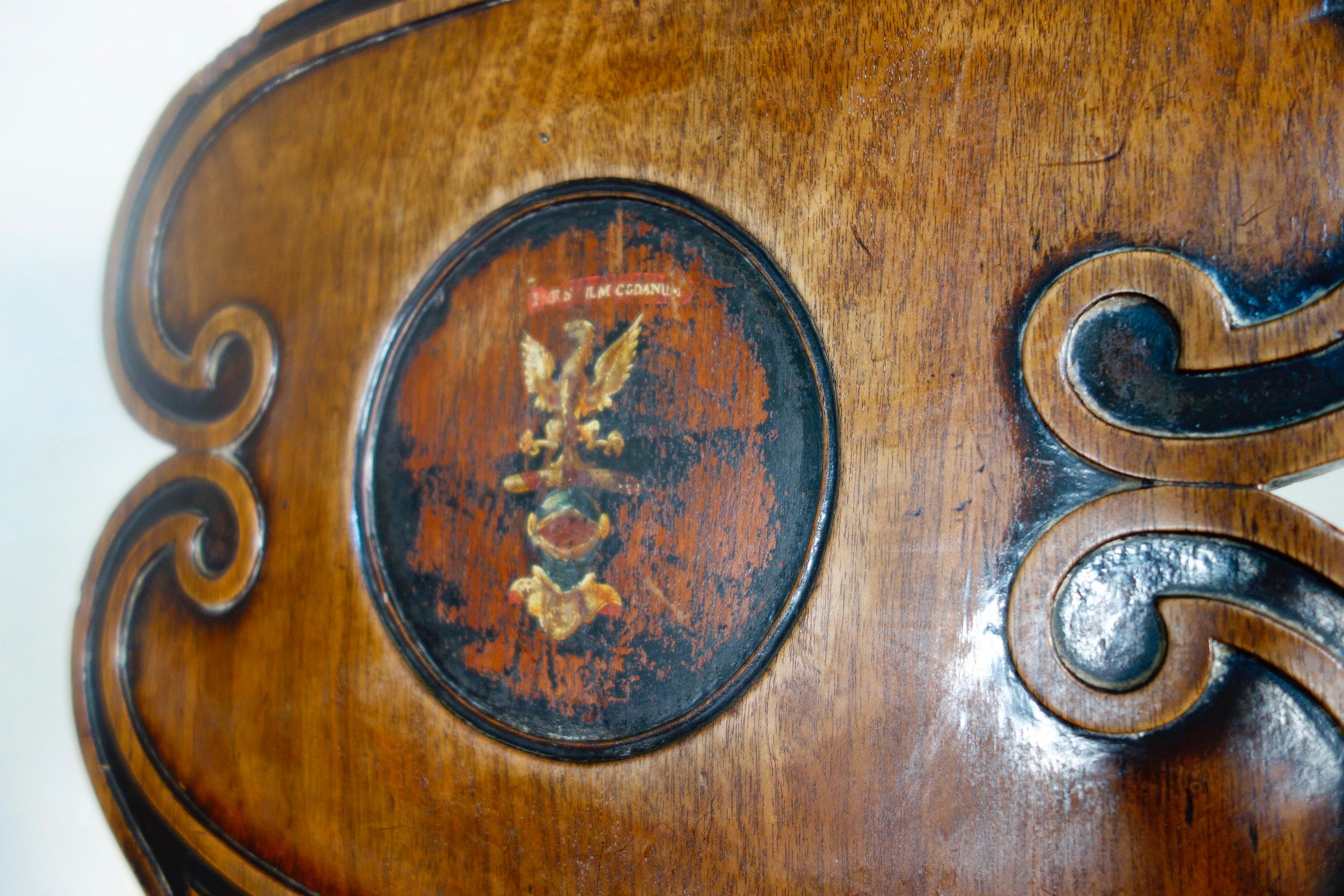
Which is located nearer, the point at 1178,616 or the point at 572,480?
the point at 1178,616

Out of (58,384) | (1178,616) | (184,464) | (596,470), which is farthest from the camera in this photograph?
(58,384)

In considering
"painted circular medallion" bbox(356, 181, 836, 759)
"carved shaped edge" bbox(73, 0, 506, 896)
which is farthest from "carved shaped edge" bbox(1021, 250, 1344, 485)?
"carved shaped edge" bbox(73, 0, 506, 896)

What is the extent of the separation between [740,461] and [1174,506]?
7.7 inches

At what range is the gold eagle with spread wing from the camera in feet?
1.60

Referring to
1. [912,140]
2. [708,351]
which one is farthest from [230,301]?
[912,140]

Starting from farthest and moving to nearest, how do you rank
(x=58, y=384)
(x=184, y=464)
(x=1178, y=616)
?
(x=58, y=384) < (x=184, y=464) < (x=1178, y=616)

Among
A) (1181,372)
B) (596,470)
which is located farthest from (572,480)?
(1181,372)

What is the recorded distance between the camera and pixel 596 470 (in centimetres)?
49

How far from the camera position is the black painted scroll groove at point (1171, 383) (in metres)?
0.37

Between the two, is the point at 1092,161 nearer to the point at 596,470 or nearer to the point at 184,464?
the point at 596,470

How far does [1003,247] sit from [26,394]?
80 centimetres

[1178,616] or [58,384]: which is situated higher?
[58,384]

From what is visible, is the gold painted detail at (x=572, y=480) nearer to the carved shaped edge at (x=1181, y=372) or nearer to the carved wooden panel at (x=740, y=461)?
the carved wooden panel at (x=740, y=461)

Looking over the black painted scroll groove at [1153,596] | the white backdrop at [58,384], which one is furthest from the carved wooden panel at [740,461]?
the white backdrop at [58,384]
